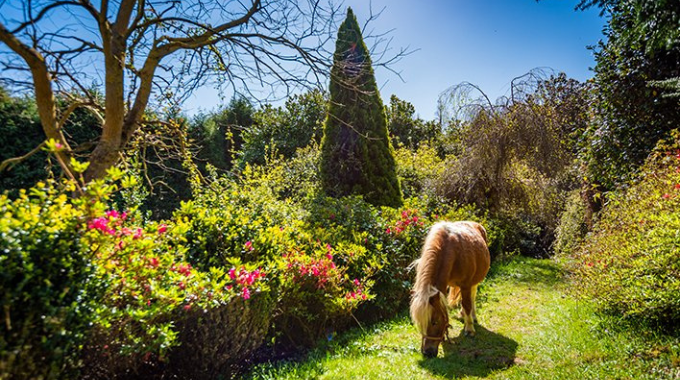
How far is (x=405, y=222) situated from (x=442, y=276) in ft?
8.16

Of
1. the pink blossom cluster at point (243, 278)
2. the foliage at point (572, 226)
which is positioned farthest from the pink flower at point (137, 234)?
the foliage at point (572, 226)

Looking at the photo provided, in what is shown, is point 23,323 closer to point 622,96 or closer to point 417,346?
point 417,346

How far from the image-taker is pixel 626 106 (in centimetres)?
742

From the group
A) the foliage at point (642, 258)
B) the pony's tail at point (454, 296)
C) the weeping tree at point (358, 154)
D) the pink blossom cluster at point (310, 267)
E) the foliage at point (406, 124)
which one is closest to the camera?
the foliage at point (642, 258)

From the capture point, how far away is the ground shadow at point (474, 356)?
386cm

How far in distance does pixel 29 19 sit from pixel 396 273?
5715mm

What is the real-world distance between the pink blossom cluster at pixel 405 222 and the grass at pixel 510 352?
5.12ft

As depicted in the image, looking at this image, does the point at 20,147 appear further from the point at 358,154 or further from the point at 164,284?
the point at 164,284

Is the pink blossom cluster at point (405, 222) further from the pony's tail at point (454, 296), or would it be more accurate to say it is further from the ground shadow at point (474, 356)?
the ground shadow at point (474, 356)

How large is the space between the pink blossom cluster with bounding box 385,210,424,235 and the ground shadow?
2.09 meters

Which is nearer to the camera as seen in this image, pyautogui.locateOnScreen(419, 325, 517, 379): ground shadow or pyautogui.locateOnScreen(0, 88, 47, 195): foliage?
pyautogui.locateOnScreen(419, 325, 517, 379): ground shadow

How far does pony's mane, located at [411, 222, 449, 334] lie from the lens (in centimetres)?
390

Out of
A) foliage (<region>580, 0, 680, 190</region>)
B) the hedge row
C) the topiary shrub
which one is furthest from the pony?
foliage (<region>580, 0, 680, 190</region>)

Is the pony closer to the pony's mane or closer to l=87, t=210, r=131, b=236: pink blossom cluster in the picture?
the pony's mane
